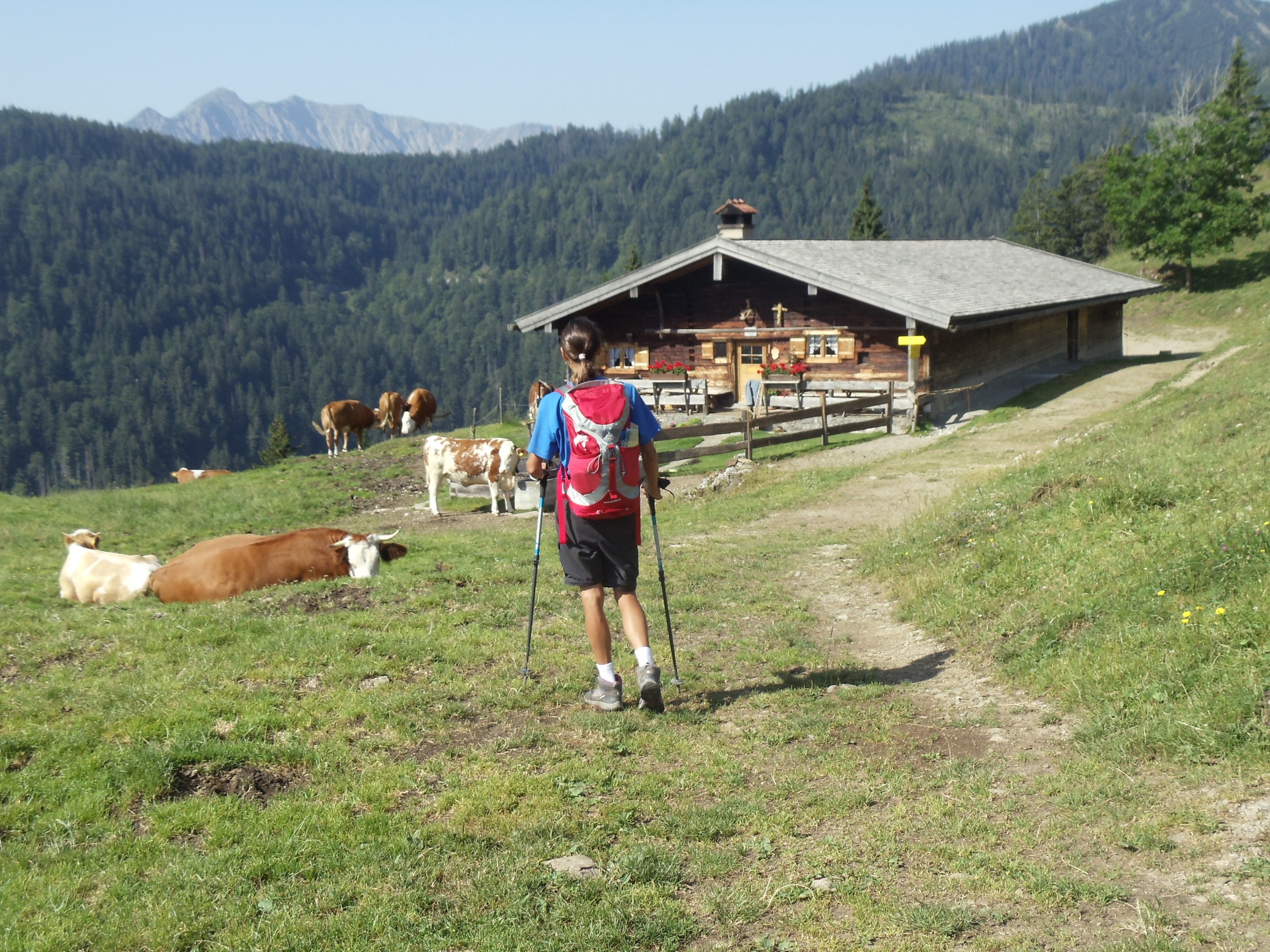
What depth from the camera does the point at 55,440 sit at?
148 metres

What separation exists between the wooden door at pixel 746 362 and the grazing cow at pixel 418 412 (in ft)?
38.6

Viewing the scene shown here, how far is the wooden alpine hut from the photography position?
24.6 meters

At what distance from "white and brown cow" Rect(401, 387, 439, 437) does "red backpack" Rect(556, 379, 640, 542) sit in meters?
28.9

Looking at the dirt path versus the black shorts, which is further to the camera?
the black shorts

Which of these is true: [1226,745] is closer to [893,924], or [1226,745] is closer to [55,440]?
[893,924]

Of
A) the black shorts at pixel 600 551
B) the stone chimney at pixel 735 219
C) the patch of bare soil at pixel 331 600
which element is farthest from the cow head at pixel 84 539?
the stone chimney at pixel 735 219

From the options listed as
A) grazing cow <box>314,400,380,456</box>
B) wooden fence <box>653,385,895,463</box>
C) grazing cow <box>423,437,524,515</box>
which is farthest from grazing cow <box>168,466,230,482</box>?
wooden fence <box>653,385,895,463</box>

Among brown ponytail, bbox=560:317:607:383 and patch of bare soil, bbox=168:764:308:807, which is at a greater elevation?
brown ponytail, bbox=560:317:607:383

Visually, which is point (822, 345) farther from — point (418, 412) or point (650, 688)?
point (650, 688)

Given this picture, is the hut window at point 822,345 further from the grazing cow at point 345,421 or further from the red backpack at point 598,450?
the red backpack at point 598,450

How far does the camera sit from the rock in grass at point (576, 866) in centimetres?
397

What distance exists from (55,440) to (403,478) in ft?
495

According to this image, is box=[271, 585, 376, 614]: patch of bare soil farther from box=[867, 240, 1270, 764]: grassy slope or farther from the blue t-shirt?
box=[867, 240, 1270, 764]: grassy slope

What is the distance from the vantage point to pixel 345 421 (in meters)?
33.0
